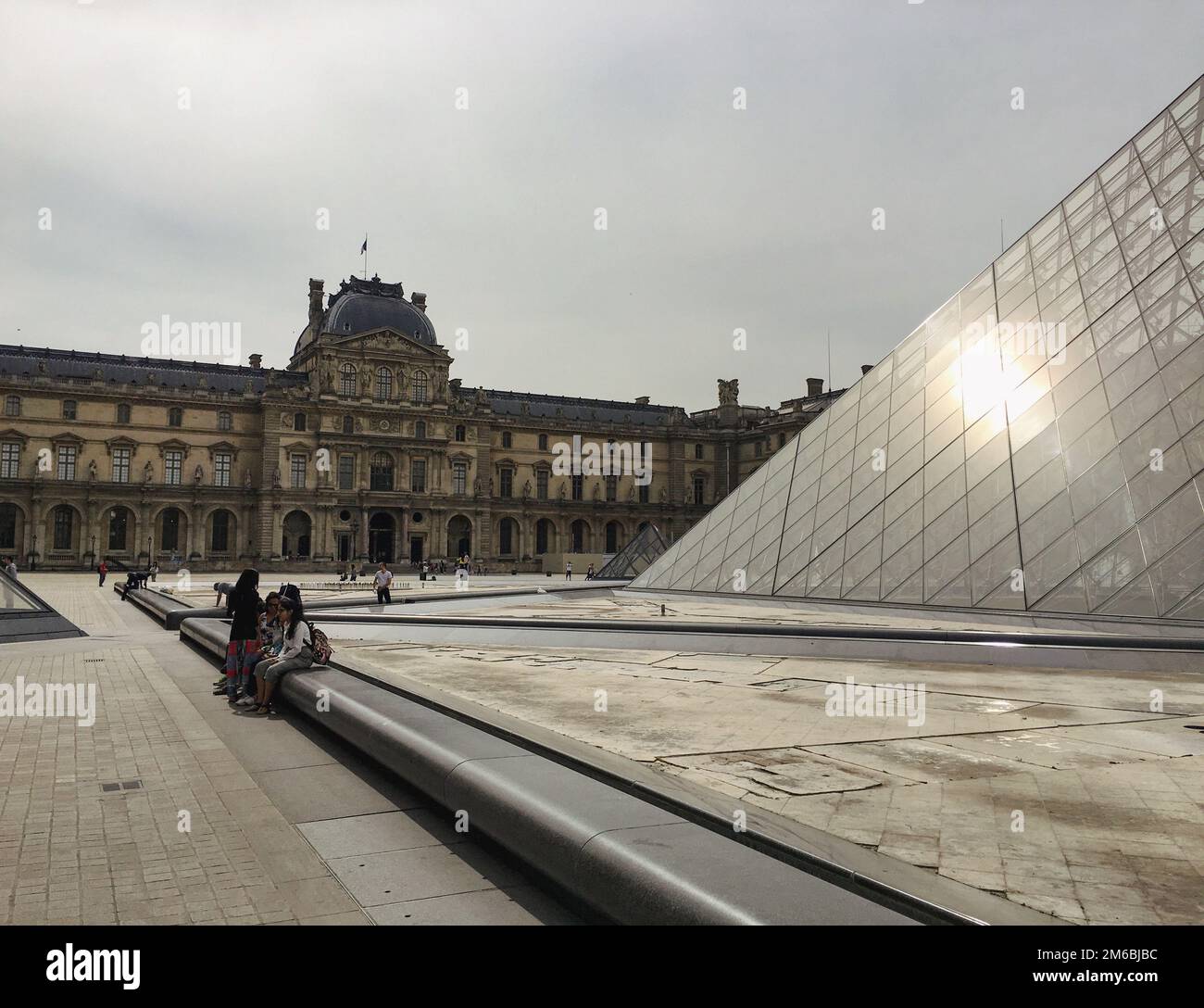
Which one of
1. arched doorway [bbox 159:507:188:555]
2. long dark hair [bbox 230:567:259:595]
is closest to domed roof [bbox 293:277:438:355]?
arched doorway [bbox 159:507:188:555]

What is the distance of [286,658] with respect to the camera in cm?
839

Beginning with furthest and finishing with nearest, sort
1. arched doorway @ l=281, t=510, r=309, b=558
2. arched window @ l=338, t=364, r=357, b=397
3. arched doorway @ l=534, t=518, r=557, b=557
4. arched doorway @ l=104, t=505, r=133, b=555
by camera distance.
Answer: arched doorway @ l=534, t=518, r=557, b=557 < arched window @ l=338, t=364, r=357, b=397 < arched doorway @ l=281, t=510, r=309, b=558 < arched doorway @ l=104, t=505, r=133, b=555

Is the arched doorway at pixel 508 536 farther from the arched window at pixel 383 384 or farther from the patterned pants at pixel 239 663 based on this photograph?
the patterned pants at pixel 239 663

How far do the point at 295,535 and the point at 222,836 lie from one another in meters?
62.3

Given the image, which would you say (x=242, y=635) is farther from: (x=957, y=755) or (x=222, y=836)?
(x=957, y=755)

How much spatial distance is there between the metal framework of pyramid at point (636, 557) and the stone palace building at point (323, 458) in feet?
81.6

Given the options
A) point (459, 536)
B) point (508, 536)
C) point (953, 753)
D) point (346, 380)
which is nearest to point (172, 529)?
point (346, 380)

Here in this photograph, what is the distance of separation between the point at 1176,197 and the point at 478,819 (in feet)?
62.9

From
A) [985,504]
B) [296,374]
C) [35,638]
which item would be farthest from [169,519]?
[985,504]

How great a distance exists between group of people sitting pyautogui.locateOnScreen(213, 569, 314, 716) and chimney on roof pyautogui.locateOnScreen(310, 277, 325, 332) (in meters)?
65.2

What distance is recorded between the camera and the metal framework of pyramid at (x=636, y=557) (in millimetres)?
43250

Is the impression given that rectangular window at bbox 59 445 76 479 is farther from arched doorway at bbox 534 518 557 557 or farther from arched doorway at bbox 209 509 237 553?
arched doorway at bbox 534 518 557 557

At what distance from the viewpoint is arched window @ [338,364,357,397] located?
65.3 metres

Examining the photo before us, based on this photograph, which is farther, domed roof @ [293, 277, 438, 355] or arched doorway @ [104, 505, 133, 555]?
domed roof @ [293, 277, 438, 355]
